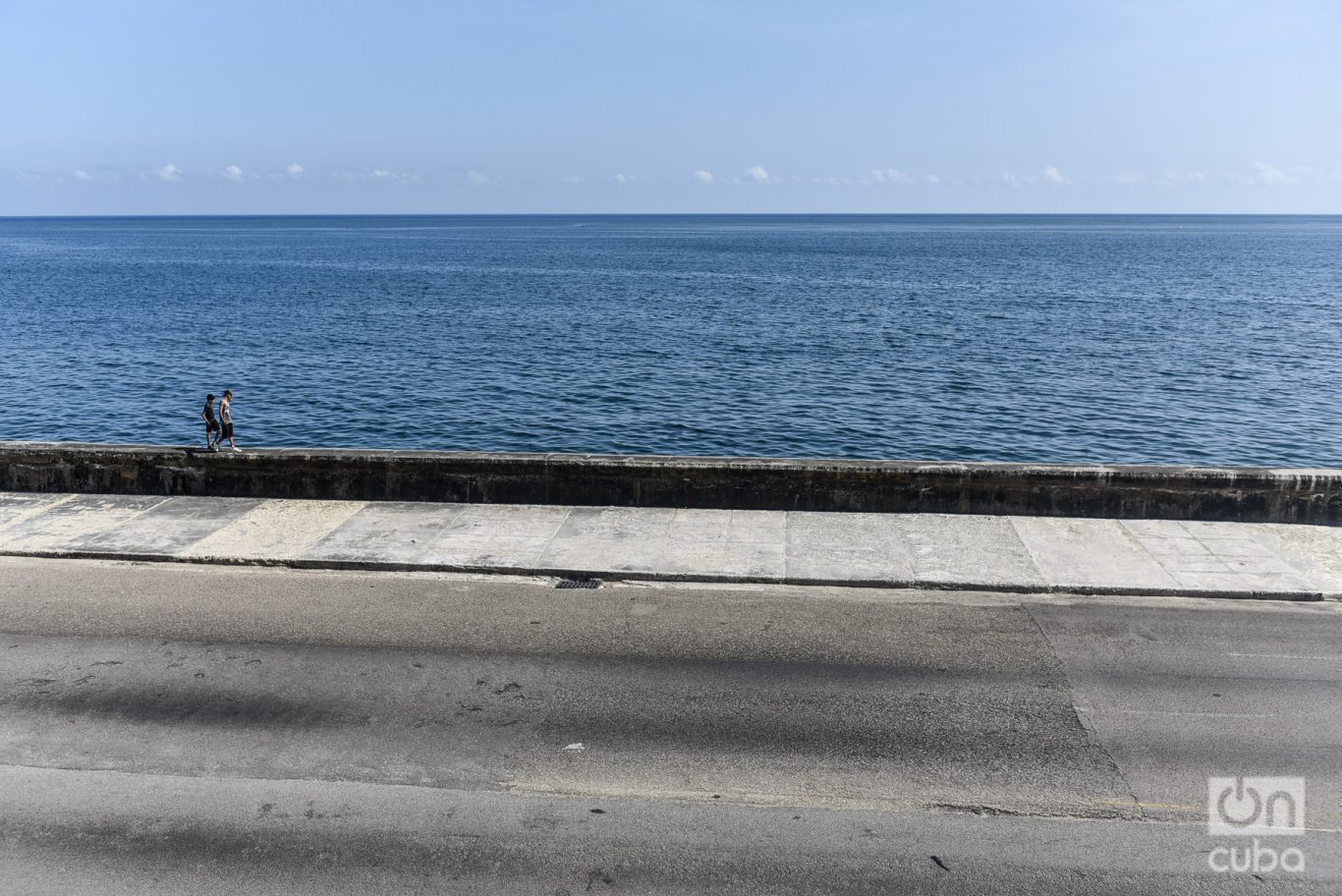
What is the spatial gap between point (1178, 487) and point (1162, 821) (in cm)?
915

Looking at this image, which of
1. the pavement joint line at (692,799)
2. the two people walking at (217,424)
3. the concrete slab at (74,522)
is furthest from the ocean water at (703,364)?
the pavement joint line at (692,799)

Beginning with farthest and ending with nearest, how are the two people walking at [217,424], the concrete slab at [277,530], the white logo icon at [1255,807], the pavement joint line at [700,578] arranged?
the two people walking at [217,424] < the concrete slab at [277,530] < the pavement joint line at [700,578] < the white logo icon at [1255,807]

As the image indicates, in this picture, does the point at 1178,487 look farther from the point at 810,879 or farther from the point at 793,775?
the point at 810,879

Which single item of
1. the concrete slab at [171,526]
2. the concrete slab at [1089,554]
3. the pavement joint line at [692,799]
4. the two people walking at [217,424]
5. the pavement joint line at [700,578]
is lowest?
the pavement joint line at [692,799]

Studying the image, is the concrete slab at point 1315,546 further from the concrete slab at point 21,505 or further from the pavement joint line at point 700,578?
the concrete slab at point 21,505

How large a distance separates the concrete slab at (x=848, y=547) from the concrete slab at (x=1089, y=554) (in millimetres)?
1868

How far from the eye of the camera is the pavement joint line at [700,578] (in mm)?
13125

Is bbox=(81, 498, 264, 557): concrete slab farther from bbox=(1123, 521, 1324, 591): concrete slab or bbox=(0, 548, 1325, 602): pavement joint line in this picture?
bbox=(1123, 521, 1324, 591): concrete slab

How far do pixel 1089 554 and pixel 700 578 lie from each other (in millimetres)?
5518

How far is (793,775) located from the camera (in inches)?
346

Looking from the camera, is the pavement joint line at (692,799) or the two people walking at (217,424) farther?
the two people walking at (217,424)

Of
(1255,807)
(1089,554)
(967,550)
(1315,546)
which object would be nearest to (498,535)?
(967,550)

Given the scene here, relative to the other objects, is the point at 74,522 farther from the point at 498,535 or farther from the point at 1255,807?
the point at 1255,807

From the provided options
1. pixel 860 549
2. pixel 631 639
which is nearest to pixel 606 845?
pixel 631 639
